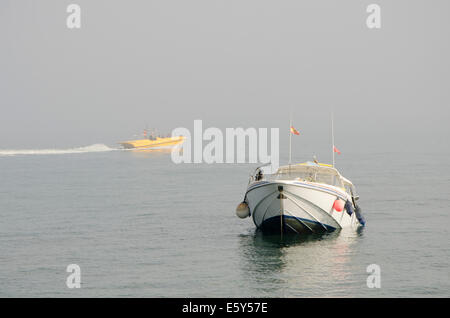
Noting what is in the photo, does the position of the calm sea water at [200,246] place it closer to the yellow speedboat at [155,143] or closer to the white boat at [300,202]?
the white boat at [300,202]

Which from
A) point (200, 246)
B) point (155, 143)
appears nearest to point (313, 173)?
point (200, 246)

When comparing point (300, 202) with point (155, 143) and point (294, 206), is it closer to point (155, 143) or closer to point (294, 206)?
point (294, 206)

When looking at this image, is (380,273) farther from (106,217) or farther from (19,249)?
(106,217)

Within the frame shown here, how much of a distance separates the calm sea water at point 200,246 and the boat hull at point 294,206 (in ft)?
3.19

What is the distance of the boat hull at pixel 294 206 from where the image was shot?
131ft

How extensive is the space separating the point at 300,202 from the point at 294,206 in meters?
0.48

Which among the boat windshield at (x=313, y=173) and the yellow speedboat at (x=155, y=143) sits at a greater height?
the boat windshield at (x=313, y=173)

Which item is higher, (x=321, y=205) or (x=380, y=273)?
(x=321, y=205)

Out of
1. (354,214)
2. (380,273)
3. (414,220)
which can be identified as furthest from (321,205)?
(414,220)

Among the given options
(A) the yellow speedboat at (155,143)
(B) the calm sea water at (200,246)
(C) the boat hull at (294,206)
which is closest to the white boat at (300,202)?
(C) the boat hull at (294,206)

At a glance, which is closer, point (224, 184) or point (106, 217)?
point (106, 217)
